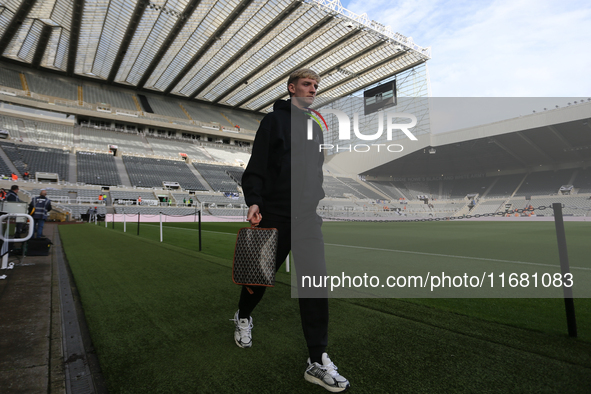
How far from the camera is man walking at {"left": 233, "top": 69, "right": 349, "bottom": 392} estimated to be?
187 centimetres

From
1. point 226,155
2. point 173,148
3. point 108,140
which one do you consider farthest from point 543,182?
point 108,140

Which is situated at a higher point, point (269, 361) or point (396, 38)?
point (396, 38)

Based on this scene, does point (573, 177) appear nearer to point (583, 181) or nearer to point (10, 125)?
point (583, 181)

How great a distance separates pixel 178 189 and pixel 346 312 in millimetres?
34568

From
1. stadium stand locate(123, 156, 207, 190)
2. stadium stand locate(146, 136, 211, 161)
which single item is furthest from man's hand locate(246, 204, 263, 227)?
stadium stand locate(146, 136, 211, 161)

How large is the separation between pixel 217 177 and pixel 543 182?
40.4 metres

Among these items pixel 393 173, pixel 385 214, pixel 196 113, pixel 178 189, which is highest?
pixel 196 113

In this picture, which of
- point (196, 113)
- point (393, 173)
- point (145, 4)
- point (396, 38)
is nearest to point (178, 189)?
point (145, 4)

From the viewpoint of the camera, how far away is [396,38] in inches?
1275

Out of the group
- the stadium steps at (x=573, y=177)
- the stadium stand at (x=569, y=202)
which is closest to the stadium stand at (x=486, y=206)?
the stadium stand at (x=569, y=202)

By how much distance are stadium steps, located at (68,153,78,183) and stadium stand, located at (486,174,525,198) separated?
48.9 meters

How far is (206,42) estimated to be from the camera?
3269cm

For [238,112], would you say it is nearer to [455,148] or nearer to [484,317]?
[455,148]

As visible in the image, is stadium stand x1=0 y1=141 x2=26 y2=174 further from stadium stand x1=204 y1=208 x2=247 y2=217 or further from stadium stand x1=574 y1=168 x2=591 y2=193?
stadium stand x1=574 y1=168 x2=591 y2=193
